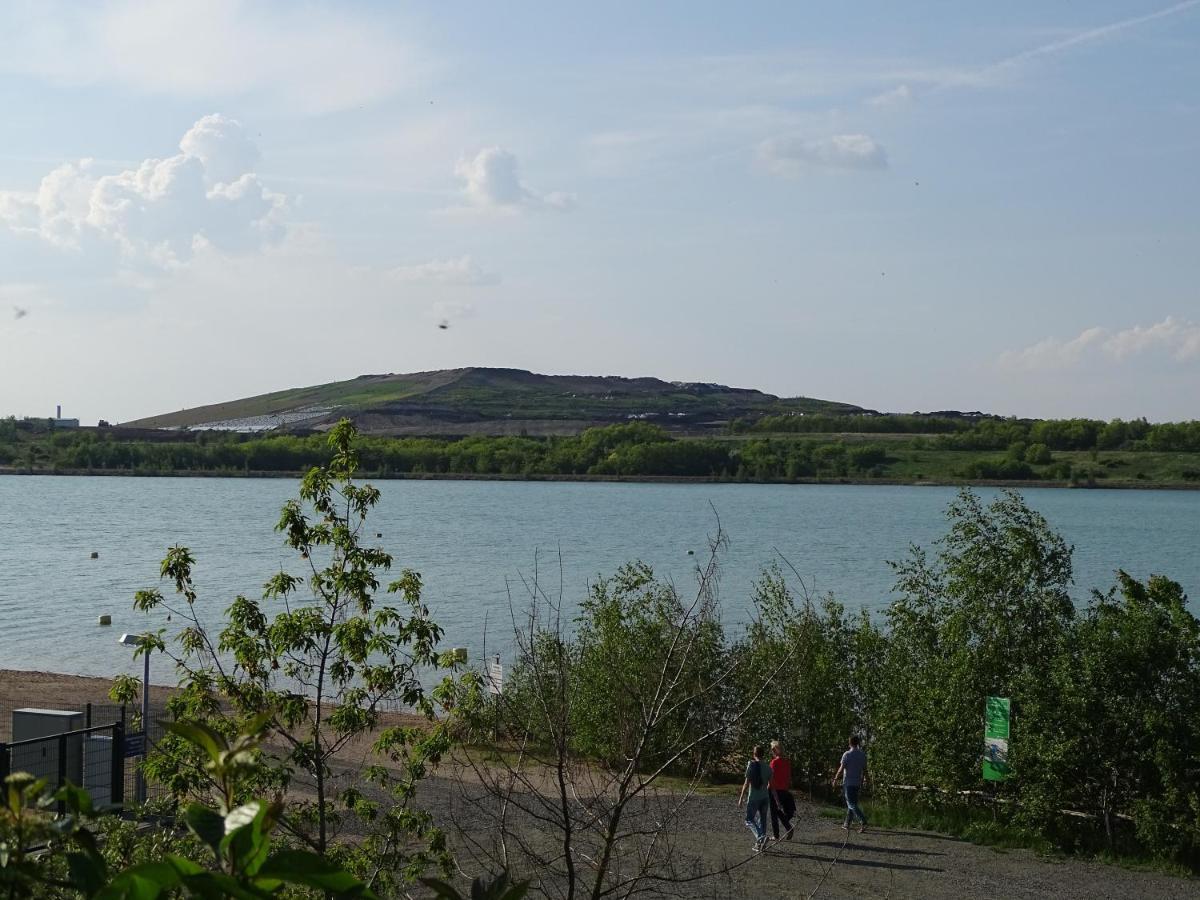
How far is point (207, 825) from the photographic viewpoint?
205 cm

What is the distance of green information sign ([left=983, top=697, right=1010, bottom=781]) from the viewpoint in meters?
21.1

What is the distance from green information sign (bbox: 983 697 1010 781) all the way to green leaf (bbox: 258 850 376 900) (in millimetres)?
20577

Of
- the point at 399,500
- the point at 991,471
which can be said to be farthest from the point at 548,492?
the point at 991,471

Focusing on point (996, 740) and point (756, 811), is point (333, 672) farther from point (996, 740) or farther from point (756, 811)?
point (996, 740)

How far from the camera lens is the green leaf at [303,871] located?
6.56 ft

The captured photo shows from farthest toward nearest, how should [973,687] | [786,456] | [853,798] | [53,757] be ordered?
[786,456] → [973,687] → [853,798] → [53,757]

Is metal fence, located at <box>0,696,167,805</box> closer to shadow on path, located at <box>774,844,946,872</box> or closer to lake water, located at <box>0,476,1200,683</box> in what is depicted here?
lake water, located at <box>0,476,1200,683</box>

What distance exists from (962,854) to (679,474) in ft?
549

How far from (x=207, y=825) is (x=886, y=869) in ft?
59.7

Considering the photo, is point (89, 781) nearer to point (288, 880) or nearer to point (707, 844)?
point (707, 844)

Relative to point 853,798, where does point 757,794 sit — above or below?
above

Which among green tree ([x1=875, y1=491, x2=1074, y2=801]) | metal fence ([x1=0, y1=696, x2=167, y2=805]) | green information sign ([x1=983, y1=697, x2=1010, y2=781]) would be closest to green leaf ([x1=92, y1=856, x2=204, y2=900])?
metal fence ([x1=0, y1=696, x2=167, y2=805])

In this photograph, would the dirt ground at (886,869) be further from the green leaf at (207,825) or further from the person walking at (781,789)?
the green leaf at (207,825)

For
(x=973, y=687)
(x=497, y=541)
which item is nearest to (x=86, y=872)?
(x=973, y=687)
